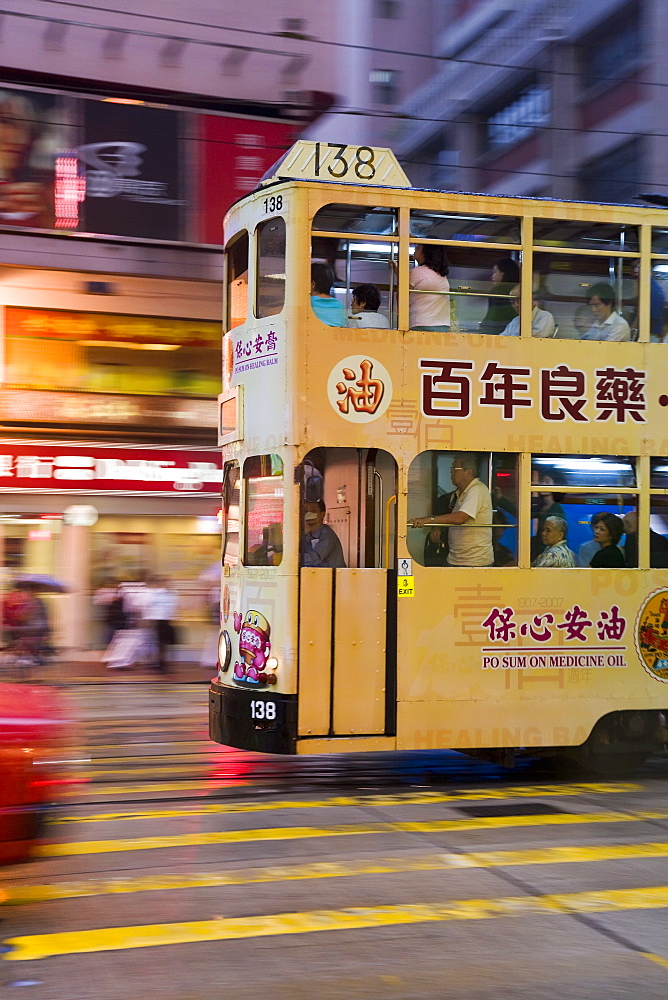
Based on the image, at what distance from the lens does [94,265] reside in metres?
19.5

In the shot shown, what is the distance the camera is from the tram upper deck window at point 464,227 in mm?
8883

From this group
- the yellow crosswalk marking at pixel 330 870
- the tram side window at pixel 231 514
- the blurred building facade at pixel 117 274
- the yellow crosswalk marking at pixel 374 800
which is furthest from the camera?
the blurred building facade at pixel 117 274

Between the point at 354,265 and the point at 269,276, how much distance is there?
0.63m

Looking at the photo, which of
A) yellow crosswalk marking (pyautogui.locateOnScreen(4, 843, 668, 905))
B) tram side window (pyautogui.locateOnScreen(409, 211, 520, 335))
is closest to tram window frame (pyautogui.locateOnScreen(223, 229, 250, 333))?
tram side window (pyautogui.locateOnScreen(409, 211, 520, 335))

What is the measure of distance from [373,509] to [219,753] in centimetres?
318

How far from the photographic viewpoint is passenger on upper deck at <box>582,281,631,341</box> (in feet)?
30.6

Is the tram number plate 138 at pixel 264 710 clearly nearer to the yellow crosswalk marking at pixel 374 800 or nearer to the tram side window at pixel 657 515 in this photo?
the yellow crosswalk marking at pixel 374 800

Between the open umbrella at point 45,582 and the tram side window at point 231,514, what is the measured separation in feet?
32.2

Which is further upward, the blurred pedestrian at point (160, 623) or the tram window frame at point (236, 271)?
the tram window frame at point (236, 271)

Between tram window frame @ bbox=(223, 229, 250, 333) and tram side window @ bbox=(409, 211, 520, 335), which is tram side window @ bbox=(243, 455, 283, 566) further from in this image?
tram side window @ bbox=(409, 211, 520, 335)

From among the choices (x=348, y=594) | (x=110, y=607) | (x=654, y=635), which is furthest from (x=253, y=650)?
(x=110, y=607)

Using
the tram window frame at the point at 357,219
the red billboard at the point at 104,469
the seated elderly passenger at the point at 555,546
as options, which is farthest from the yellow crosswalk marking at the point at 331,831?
the red billboard at the point at 104,469

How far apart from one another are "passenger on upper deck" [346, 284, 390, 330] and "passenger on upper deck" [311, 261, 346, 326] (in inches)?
4.6

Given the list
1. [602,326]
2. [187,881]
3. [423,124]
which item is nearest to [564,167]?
[423,124]
